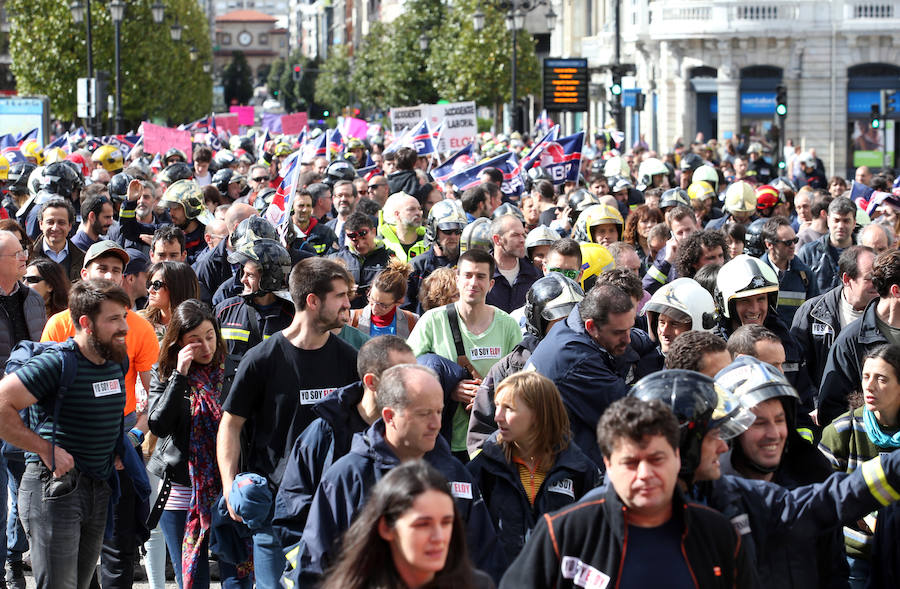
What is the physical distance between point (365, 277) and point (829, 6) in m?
39.2

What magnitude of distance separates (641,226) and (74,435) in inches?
241

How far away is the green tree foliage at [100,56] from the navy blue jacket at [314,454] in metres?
43.8

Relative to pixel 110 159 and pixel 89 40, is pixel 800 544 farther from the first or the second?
pixel 89 40

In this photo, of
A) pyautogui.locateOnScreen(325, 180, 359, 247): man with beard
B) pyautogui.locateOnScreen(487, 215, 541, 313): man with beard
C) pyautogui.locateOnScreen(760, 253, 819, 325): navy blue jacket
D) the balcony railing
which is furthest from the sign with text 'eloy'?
the balcony railing

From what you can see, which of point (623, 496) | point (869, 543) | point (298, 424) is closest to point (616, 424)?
point (623, 496)

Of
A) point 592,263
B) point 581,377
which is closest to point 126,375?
point 581,377

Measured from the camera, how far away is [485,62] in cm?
4594

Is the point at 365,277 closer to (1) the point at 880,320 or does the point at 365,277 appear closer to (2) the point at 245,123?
(1) the point at 880,320

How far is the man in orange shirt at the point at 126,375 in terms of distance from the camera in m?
6.73

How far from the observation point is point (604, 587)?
4.02 meters

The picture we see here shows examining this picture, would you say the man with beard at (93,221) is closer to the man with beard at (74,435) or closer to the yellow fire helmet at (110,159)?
the man with beard at (74,435)

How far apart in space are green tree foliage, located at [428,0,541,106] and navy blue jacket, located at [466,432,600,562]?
40079 mm

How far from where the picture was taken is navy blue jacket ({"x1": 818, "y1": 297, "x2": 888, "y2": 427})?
6704 mm

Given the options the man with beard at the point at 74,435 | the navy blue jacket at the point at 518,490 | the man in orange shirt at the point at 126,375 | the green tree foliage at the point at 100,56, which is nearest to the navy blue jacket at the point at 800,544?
the navy blue jacket at the point at 518,490
